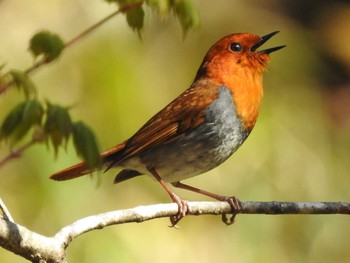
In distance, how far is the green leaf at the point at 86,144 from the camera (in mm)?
2512

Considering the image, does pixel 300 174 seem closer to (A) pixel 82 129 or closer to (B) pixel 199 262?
(B) pixel 199 262

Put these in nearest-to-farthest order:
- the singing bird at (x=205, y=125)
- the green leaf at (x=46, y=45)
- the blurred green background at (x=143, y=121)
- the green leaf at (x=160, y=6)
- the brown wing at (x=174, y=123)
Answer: the green leaf at (x=46, y=45)
the green leaf at (x=160, y=6)
the singing bird at (x=205, y=125)
the brown wing at (x=174, y=123)
the blurred green background at (x=143, y=121)

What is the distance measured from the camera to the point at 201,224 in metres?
6.36

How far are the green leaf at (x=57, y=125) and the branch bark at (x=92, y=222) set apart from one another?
0.50 metres

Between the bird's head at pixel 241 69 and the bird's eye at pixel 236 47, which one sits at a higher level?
the bird's eye at pixel 236 47

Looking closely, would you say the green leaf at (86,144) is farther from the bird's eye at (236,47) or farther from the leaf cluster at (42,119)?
the bird's eye at (236,47)

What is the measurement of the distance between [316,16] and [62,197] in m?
3.83

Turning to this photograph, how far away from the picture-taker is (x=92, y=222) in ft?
11.0

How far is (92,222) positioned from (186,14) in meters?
0.92

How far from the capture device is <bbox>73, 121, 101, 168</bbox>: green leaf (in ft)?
8.24

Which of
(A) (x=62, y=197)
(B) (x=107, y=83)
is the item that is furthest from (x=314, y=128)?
(A) (x=62, y=197)

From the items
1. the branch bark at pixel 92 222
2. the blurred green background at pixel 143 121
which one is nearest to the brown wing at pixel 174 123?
the blurred green background at pixel 143 121

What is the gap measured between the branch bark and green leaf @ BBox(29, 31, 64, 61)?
1.96 feet

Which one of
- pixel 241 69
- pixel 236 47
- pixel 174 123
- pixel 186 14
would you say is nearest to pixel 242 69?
pixel 241 69
